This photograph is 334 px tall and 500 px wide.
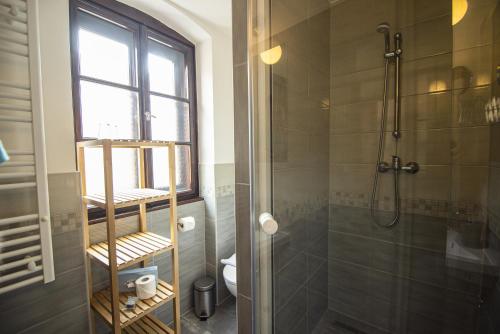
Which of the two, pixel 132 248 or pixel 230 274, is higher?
pixel 132 248

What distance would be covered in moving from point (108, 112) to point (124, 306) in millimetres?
1167

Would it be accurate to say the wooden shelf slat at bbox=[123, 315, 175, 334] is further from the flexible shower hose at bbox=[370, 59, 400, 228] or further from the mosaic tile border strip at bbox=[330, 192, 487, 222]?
the flexible shower hose at bbox=[370, 59, 400, 228]

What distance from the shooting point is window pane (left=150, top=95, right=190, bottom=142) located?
5.82 ft

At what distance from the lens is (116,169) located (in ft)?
5.16

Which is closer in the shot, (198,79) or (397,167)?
(397,167)

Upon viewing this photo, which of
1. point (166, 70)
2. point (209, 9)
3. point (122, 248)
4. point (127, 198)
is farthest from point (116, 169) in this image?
point (209, 9)

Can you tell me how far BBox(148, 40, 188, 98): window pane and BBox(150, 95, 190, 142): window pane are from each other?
0.08 metres

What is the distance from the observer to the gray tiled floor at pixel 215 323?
169 cm

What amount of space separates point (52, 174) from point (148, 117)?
731 mm

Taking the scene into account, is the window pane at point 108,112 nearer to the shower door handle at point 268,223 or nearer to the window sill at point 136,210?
the window sill at point 136,210

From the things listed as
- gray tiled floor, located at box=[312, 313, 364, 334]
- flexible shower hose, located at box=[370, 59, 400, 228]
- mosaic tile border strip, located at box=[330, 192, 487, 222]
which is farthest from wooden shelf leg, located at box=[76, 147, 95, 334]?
flexible shower hose, located at box=[370, 59, 400, 228]

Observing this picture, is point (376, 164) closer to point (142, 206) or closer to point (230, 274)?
point (230, 274)

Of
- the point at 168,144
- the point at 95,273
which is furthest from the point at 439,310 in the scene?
the point at 95,273

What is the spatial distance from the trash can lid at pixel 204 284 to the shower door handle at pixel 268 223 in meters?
1.15
